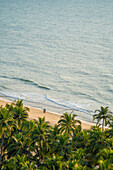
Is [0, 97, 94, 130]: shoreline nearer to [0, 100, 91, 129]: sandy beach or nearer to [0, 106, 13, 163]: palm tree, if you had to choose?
[0, 100, 91, 129]: sandy beach

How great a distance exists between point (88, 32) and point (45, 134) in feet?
354

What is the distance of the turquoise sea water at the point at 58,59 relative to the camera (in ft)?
248

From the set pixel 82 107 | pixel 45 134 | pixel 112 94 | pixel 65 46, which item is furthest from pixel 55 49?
pixel 45 134

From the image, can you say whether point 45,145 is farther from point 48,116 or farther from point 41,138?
point 48,116

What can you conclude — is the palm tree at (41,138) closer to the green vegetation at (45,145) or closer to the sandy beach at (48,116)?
the green vegetation at (45,145)

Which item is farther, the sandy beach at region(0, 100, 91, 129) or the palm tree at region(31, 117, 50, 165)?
the sandy beach at region(0, 100, 91, 129)

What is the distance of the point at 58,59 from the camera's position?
108m

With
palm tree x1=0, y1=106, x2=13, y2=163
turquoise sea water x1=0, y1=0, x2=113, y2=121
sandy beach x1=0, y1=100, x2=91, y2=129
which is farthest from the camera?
turquoise sea water x1=0, y1=0, x2=113, y2=121

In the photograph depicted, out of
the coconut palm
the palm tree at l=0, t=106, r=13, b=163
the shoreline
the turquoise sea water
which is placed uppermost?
the turquoise sea water

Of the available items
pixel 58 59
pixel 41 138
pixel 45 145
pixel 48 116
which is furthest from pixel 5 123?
pixel 58 59

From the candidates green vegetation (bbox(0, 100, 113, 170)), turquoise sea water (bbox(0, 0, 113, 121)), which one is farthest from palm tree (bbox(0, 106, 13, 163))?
turquoise sea water (bbox(0, 0, 113, 121))

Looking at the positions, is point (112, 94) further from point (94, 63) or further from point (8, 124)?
point (8, 124)

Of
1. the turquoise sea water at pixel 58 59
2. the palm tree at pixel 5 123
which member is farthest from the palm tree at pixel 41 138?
the turquoise sea water at pixel 58 59

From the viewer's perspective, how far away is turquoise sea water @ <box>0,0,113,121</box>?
75625mm
